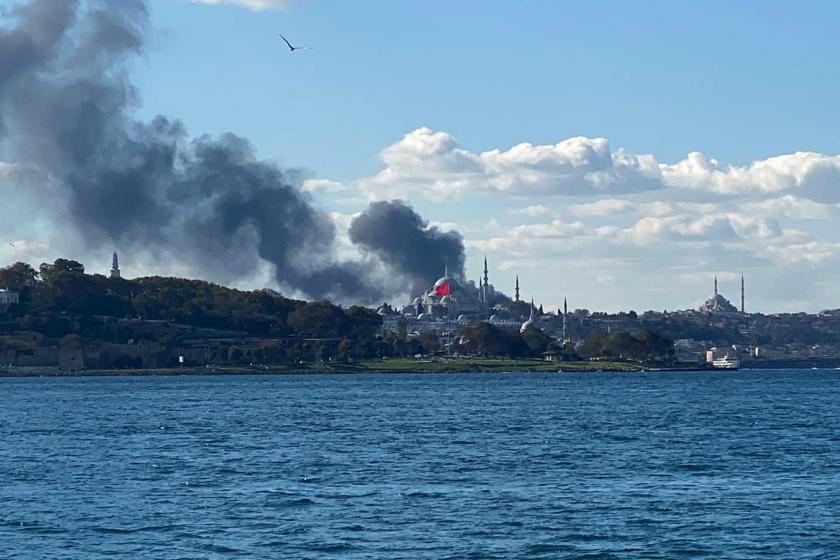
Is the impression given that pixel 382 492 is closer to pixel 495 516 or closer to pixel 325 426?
pixel 495 516

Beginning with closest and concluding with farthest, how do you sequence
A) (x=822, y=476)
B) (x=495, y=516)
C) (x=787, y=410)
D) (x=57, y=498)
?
(x=495, y=516)
(x=57, y=498)
(x=822, y=476)
(x=787, y=410)

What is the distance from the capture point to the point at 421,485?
51.6m

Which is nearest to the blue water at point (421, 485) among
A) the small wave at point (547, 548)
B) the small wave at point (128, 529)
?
the small wave at point (547, 548)

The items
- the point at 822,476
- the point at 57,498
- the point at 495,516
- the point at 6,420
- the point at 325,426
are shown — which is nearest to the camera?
the point at 495,516

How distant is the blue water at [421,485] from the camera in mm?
40188

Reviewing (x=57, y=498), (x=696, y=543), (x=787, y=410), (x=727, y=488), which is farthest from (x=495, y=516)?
(x=787, y=410)

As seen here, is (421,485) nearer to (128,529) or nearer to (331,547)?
(128,529)

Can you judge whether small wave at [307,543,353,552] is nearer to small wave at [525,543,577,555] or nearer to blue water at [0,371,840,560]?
blue water at [0,371,840,560]

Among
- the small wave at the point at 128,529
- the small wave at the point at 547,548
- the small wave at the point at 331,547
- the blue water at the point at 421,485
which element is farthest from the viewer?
the small wave at the point at 128,529

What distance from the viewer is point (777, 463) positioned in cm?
5909

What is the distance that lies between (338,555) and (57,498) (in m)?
14.3

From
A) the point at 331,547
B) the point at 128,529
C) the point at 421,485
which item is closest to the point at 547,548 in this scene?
the point at 331,547

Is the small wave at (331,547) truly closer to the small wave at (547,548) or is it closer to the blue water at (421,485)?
the blue water at (421,485)

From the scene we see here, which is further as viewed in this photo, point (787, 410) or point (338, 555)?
point (787, 410)
